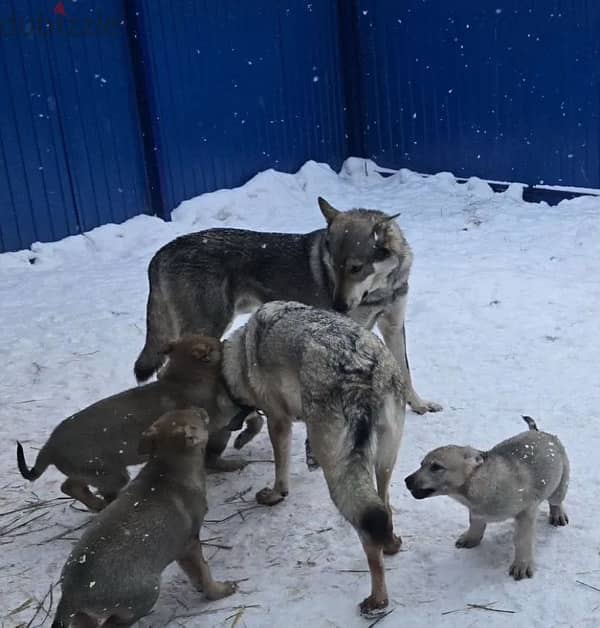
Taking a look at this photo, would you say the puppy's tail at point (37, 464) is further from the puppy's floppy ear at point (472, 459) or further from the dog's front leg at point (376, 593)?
the puppy's floppy ear at point (472, 459)

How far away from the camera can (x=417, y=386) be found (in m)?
5.71

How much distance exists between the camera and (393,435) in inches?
145

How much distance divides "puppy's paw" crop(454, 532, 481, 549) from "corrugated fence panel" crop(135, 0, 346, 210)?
23.0 feet

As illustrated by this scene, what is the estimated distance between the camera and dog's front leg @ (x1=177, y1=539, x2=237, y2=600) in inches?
140

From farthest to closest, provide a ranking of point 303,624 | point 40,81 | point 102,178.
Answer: point 102,178 < point 40,81 < point 303,624

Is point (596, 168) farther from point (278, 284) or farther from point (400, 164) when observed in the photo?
point (278, 284)

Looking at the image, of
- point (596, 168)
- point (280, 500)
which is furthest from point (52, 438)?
point (596, 168)

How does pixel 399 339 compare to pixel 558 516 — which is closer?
pixel 558 516

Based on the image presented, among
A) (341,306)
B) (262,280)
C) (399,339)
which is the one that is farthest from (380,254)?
(262,280)

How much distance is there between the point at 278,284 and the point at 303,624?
2.58 m

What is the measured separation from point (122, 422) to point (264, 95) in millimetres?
7566

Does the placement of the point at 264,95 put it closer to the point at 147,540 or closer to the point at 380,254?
the point at 380,254

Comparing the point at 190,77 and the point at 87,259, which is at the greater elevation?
the point at 190,77

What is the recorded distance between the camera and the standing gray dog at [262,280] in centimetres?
531
